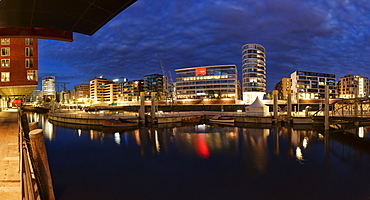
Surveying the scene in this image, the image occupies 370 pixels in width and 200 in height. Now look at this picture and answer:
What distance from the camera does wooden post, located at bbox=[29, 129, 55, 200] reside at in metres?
9.19

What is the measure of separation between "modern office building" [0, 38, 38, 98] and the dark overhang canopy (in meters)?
29.9

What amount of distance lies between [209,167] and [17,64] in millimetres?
34058

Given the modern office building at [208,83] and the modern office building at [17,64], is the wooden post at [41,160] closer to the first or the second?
the modern office building at [17,64]

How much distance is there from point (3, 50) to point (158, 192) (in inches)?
1402

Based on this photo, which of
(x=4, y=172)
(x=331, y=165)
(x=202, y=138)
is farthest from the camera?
(x=202, y=138)

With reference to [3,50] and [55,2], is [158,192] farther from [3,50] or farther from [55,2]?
[3,50]

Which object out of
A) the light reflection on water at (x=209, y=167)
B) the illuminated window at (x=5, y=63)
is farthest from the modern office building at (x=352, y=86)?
the illuminated window at (x=5, y=63)

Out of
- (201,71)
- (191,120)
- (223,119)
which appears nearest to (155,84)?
(201,71)

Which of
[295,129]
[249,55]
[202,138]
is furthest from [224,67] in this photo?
[202,138]

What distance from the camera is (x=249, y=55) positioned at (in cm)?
11475

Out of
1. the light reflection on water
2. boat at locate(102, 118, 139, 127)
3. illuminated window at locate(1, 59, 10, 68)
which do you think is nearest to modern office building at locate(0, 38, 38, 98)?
illuminated window at locate(1, 59, 10, 68)

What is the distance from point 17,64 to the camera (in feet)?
102

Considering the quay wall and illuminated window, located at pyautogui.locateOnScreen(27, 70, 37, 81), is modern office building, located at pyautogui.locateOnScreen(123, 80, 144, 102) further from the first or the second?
illuminated window, located at pyautogui.locateOnScreen(27, 70, 37, 81)

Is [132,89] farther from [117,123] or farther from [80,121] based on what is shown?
[117,123]
